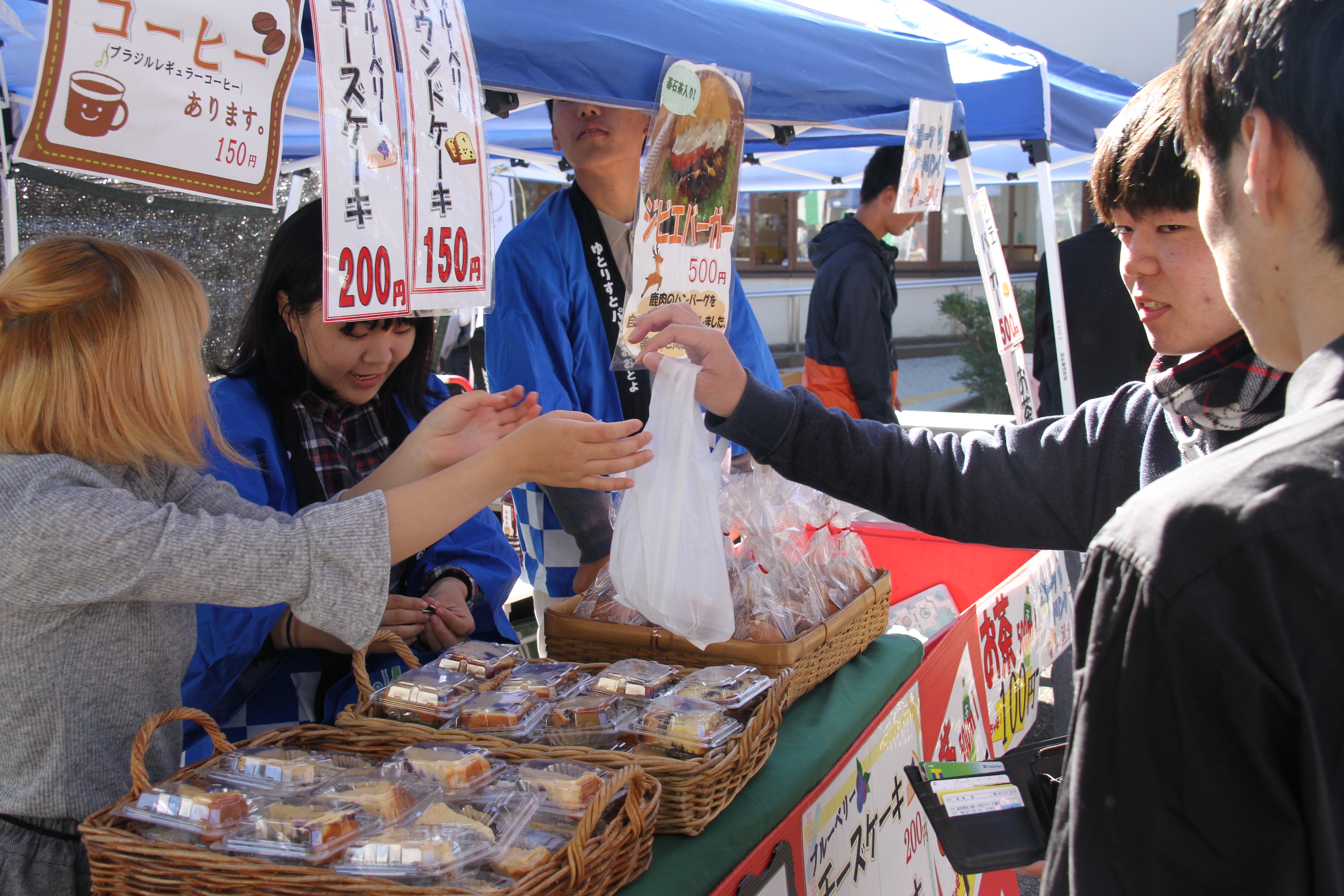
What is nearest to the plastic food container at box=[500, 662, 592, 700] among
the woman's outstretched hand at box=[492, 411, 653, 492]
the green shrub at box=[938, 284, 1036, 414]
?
the woman's outstretched hand at box=[492, 411, 653, 492]

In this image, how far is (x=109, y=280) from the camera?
1.21 meters

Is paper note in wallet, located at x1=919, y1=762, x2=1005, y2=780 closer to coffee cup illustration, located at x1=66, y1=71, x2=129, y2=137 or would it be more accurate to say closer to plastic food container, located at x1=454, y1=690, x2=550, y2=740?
plastic food container, located at x1=454, y1=690, x2=550, y2=740

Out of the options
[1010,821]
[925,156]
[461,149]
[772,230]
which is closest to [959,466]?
[1010,821]

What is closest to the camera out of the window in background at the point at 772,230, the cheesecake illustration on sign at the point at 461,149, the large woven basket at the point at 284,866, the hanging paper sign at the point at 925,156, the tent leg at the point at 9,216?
the large woven basket at the point at 284,866

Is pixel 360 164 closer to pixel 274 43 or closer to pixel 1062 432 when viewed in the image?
pixel 274 43

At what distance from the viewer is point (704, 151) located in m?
2.05

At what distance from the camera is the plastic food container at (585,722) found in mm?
1353

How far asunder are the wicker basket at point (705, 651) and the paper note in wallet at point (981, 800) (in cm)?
48

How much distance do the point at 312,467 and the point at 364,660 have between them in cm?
52

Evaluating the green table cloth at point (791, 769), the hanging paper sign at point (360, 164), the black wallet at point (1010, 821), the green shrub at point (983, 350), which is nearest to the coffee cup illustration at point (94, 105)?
the hanging paper sign at point (360, 164)

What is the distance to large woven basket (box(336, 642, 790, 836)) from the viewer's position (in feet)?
4.02

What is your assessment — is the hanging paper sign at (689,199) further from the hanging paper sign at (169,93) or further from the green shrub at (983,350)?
the green shrub at (983,350)

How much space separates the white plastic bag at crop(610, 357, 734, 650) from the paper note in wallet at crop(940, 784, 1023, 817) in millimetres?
508

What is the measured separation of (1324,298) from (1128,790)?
394 mm
